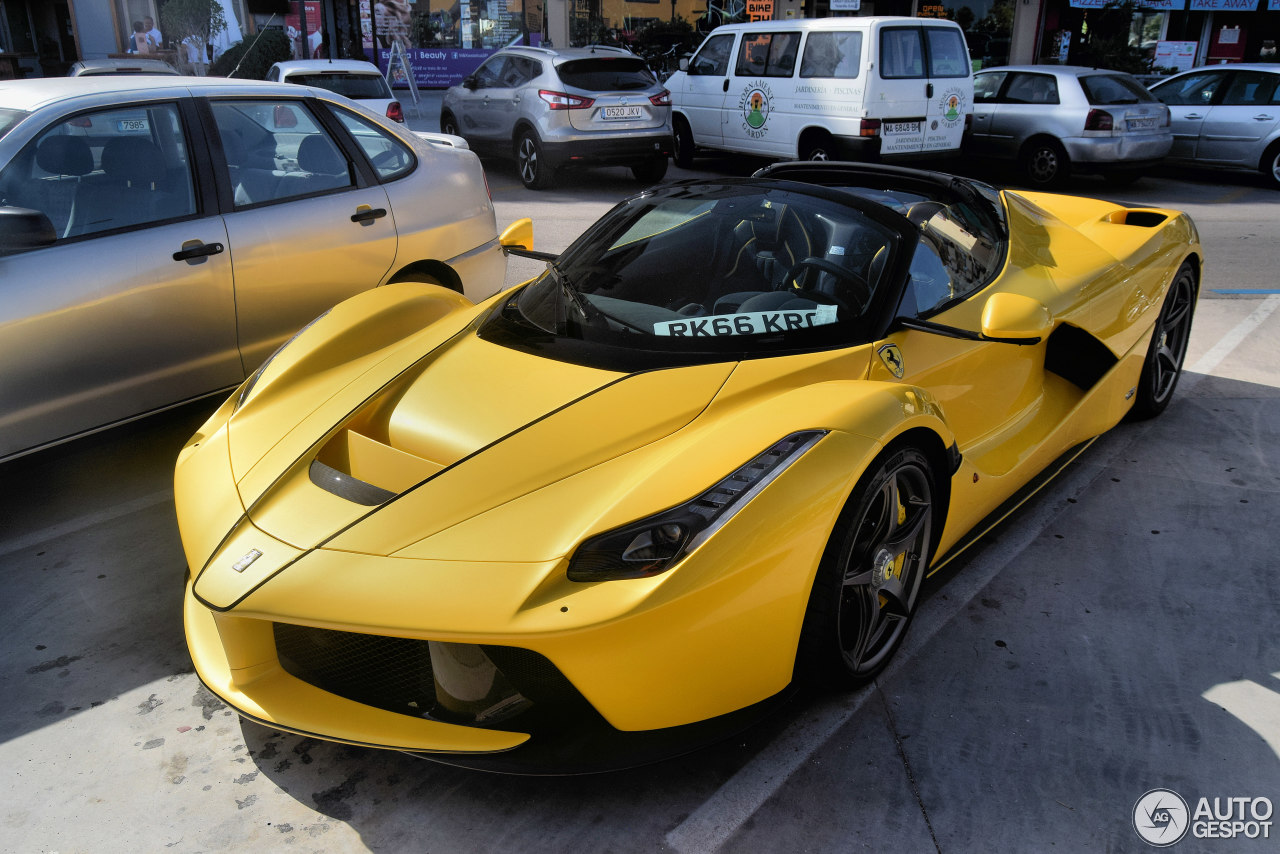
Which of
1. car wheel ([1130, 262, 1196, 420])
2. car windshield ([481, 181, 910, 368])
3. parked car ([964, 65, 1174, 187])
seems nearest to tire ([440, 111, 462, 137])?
Result: parked car ([964, 65, 1174, 187])

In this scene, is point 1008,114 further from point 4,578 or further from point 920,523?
point 4,578

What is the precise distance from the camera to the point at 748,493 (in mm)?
2242

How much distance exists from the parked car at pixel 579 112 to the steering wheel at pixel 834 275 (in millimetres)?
8097

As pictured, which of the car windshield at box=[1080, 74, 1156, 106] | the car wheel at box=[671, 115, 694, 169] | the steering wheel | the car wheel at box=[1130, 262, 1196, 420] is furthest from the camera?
the car wheel at box=[671, 115, 694, 169]

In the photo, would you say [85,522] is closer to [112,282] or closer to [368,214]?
[112,282]

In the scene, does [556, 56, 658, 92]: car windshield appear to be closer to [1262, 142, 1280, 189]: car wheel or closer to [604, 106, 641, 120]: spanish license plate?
[604, 106, 641, 120]: spanish license plate

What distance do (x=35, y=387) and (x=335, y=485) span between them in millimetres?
1706

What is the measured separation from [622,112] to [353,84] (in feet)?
9.73

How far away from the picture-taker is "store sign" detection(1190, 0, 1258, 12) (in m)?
23.4

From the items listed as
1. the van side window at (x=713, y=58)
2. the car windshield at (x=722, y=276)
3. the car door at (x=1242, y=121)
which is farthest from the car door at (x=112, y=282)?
the car door at (x=1242, y=121)

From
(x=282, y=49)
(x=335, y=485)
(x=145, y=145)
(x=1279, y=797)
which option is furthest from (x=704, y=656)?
(x=282, y=49)

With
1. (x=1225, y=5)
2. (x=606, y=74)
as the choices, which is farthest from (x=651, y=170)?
(x=1225, y=5)

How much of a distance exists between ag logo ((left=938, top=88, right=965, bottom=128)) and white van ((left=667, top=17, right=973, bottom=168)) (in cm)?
1

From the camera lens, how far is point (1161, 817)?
2322 millimetres
